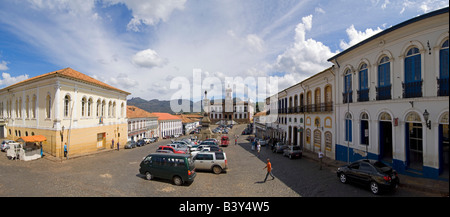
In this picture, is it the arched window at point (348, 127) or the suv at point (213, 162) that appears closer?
the suv at point (213, 162)

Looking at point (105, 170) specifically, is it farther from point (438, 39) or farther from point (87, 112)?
point (438, 39)

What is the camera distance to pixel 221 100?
10256 cm

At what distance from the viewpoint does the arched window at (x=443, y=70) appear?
31.7 ft

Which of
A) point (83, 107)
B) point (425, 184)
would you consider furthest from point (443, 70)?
point (83, 107)

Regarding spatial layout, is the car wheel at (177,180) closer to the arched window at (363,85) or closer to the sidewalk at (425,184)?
the sidewalk at (425,184)

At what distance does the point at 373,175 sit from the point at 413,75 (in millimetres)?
6345

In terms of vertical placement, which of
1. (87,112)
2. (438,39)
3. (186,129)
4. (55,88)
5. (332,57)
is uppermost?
(332,57)

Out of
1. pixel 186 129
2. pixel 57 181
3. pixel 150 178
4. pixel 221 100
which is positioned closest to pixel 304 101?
pixel 150 178

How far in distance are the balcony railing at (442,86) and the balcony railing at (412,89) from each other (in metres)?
0.74

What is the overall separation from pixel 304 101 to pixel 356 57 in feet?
35.0

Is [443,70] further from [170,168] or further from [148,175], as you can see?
[148,175]

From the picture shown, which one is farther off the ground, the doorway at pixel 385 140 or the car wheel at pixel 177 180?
the doorway at pixel 385 140

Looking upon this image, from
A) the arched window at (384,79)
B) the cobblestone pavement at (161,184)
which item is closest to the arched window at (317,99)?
the cobblestone pavement at (161,184)

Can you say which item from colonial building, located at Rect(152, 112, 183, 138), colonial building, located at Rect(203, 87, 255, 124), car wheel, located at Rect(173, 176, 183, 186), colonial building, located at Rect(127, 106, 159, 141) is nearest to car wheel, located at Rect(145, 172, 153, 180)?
car wheel, located at Rect(173, 176, 183, 186)
